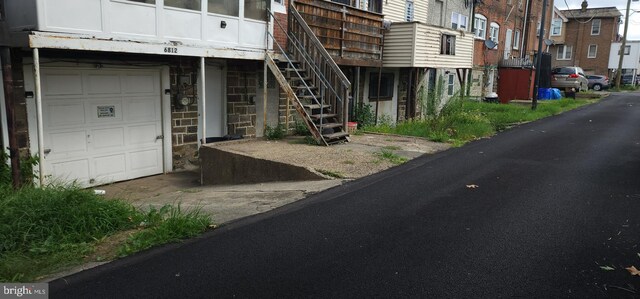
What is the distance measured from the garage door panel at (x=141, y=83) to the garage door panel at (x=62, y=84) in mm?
1069

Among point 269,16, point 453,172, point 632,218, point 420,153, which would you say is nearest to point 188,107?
point 269,16

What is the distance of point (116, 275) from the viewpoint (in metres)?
4.37

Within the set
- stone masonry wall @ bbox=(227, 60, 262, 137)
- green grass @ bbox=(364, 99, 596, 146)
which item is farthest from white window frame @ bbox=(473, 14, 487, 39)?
stone masonry wall @ bbox=(227, 60, 262, 137)

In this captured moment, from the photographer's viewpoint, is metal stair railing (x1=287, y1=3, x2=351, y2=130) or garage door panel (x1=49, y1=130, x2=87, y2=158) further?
metal stair railing (x1=287, y1=3, x2=351, y2=130)

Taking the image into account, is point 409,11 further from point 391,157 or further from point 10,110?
point 10,110

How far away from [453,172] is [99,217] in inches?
232

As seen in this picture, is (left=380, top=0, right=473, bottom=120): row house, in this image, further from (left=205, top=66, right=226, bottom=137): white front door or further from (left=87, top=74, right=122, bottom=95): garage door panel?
(left=87, top=74, right=122, bottom=95): garage door panel

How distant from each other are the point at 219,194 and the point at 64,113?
3.78 m

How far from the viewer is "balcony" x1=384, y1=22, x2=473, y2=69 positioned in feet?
54.1

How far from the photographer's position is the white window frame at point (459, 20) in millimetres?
23719

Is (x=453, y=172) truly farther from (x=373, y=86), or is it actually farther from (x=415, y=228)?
(x=373, y=86)

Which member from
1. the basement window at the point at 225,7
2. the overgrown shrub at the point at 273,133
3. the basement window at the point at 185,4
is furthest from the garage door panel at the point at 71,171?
the basement window at the point at 225,7

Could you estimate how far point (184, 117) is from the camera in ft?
38.6

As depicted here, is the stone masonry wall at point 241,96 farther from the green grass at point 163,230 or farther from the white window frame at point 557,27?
the white window frame at point 557,27
